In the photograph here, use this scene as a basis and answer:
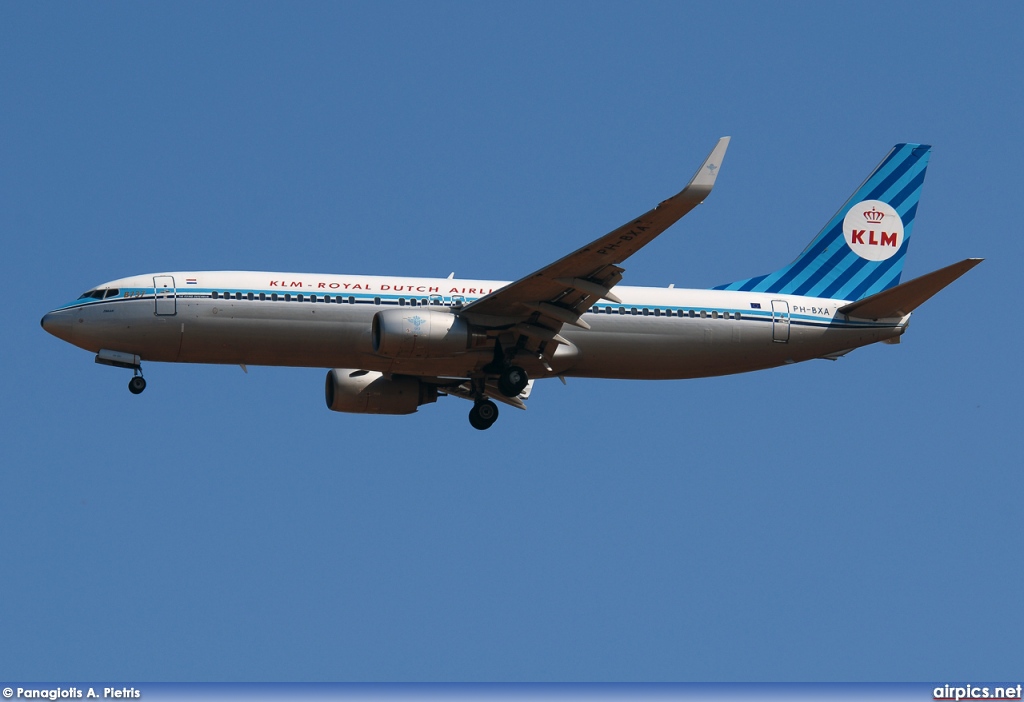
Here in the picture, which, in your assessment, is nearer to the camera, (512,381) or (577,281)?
(577,281)

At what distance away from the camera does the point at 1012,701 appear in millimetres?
30375

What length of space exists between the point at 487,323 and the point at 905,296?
38.6 ft

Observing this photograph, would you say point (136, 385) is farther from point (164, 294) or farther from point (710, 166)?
point (710, 166)

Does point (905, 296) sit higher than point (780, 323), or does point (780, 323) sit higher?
point (905, 296)

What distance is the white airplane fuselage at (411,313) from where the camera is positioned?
41.9 meters

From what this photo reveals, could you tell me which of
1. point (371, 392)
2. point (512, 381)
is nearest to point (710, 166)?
point (512, 381)

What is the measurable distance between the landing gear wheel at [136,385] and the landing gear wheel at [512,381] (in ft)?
32.4

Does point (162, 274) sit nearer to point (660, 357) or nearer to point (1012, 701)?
point (660, 357)

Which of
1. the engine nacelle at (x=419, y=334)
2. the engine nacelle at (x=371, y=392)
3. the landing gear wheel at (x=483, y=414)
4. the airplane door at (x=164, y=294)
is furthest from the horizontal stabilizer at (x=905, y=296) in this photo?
the airplane door at (x=164, y=294)

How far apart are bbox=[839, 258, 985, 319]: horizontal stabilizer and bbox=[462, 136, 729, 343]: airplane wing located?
26.6 feet

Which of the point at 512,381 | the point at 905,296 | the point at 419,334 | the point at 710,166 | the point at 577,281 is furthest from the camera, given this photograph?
the point at 905,296

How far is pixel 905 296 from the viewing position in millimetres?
43625

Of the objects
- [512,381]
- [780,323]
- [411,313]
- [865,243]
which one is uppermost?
[865,243]

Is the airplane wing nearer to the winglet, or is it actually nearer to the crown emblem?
the winglet
